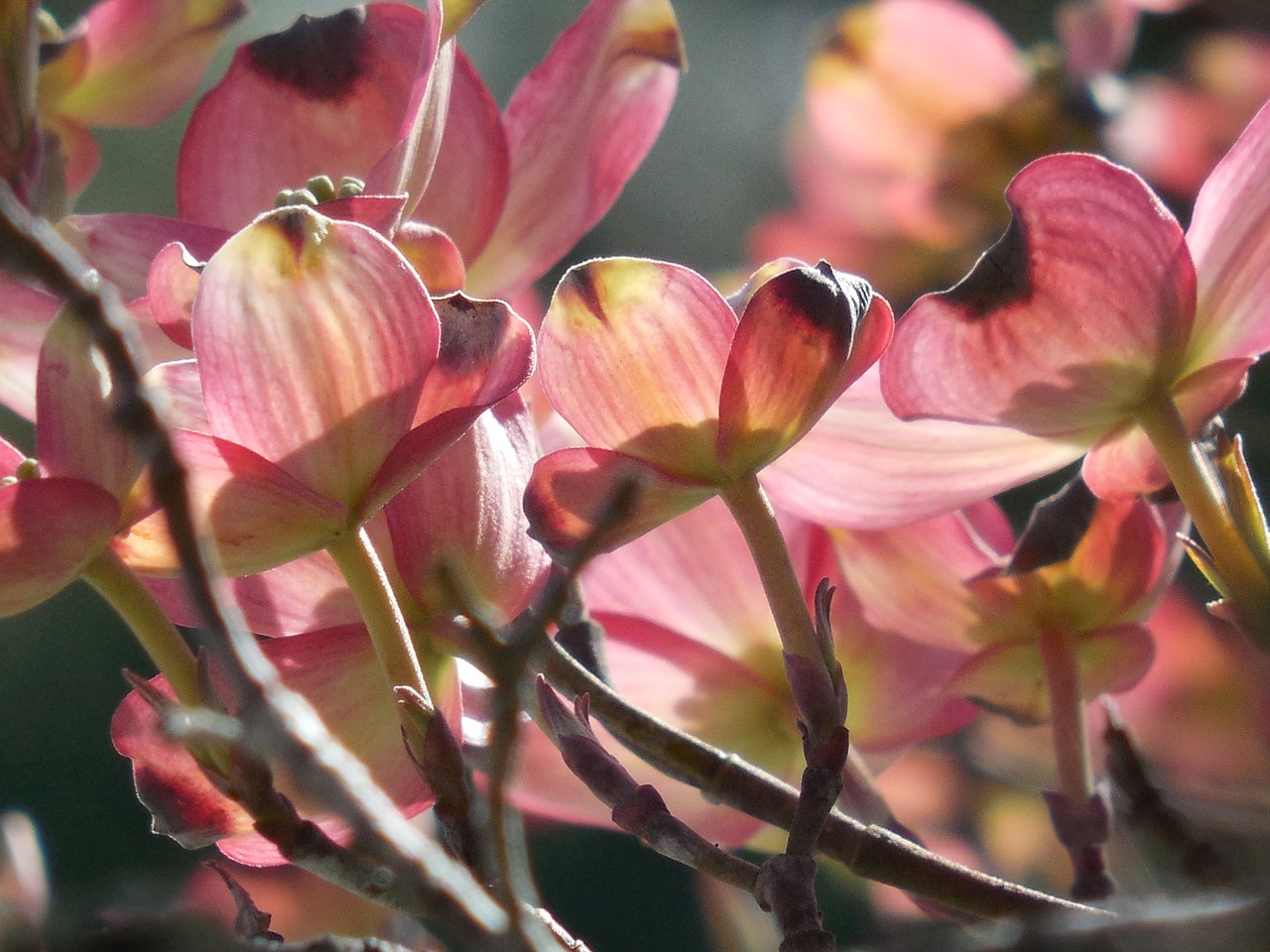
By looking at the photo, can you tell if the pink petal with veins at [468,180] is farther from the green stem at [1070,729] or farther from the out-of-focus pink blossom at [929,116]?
the out-of-focus pink blossom at [929,116]

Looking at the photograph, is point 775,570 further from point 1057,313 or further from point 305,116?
point 305,116

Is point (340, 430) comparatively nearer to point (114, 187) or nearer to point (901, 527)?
point (901, 527)

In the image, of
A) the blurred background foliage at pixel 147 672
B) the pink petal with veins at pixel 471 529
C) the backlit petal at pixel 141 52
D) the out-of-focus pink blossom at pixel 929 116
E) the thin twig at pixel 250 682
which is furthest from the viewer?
the blurred background foliage at pixel 147 672

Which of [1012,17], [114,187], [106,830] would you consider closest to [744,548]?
[1012,17]

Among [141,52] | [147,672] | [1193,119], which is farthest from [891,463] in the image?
[147,672]

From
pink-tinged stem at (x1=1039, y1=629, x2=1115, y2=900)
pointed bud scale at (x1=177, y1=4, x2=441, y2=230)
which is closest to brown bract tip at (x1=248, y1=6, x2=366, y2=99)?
pointed bud scale at (x1=177, y1=4, x2=441, y2=230)

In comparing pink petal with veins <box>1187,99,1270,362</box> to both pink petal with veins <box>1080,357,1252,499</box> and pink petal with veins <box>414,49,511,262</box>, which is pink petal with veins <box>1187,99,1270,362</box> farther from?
pink petal with veins <box>414,49,511,262</box>

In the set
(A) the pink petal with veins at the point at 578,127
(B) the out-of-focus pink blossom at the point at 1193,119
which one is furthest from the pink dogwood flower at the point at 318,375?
(B) the out-of-focus pink blossom at the point at 1193,119
